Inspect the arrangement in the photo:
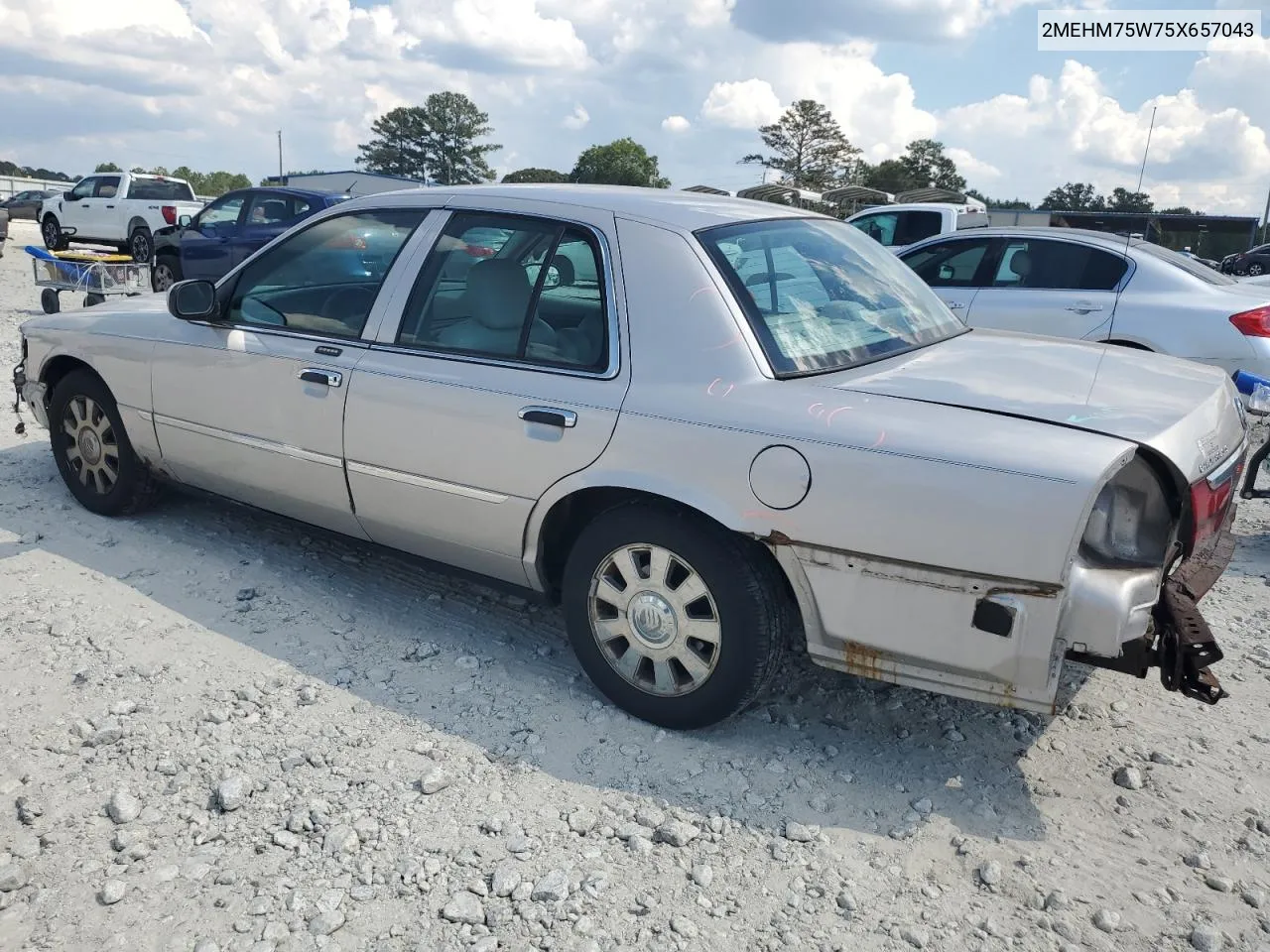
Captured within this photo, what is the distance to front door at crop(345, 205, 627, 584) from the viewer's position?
3.25 meters

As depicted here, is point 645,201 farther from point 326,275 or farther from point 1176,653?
point 1176,653

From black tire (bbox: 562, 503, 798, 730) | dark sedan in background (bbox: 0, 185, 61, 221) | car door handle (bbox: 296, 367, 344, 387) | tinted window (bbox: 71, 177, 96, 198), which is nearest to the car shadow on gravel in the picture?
black tire (bbox: 562, 503, 798, 730)

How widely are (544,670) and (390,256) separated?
1670mm

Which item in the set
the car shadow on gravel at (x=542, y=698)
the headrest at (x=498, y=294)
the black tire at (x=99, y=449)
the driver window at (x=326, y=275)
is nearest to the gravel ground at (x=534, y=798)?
the car shadow on gravel at (x=542, y=698)

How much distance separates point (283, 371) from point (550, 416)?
1.34 metres

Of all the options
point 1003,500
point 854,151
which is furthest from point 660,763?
point 854,151

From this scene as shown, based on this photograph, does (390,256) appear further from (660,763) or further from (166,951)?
(166,951)

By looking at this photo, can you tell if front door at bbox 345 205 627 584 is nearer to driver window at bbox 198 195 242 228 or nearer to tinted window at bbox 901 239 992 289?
tinted window at bbox 901 239 992 289

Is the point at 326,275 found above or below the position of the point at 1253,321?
above

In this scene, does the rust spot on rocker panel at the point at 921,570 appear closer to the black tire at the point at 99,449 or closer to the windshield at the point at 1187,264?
the black tire at the point at 99,449

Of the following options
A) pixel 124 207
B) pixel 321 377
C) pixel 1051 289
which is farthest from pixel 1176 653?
pixel 124 207

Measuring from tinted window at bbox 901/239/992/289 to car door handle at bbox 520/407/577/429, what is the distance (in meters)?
5.34

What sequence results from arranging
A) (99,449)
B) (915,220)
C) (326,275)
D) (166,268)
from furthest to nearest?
1. (166,268)
2. (915,220)
3. (99,449)
4. (326,275)

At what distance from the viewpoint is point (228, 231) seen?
45.8ft
